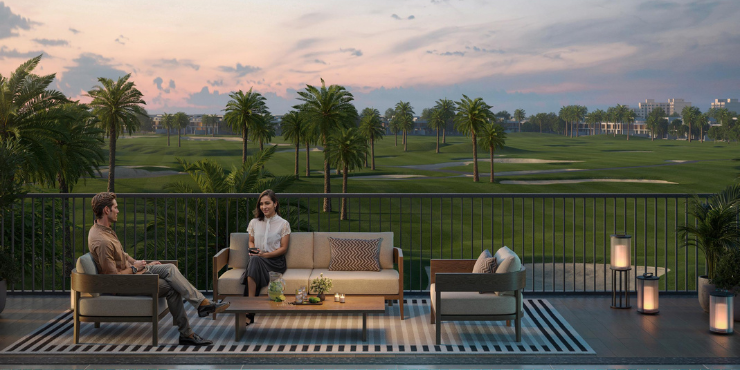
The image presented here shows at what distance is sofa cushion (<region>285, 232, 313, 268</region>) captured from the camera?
6.59 m

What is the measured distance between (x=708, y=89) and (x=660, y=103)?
44.2 ft

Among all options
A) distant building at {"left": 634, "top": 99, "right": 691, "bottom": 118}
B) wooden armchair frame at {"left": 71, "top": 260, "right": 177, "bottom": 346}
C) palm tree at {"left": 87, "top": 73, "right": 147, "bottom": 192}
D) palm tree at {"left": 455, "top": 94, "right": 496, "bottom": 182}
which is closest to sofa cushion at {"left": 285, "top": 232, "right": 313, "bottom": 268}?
wooden armchair frame at {"left": 71, "top": 260, "right": 177, "bottom": 346}

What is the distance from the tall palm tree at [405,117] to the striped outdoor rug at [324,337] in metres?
92.7

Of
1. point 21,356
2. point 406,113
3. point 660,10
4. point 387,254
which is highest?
point 660,10

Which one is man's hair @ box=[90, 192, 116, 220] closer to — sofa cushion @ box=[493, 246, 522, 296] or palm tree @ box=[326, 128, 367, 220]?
sofa cushion @ box=[493, 246, 522, 296]

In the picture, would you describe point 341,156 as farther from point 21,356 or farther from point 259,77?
point 259,77

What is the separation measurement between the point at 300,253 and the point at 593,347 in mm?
2947

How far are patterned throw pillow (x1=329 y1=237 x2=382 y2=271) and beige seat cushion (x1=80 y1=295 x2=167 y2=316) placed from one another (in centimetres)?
190

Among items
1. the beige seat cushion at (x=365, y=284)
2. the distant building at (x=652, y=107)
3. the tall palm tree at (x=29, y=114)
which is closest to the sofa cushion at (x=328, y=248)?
the beige seat cushion at (x=365, y=284)

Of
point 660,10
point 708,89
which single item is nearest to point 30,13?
point 660,10

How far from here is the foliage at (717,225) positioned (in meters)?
6.18

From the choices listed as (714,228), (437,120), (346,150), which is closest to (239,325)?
(714,228)

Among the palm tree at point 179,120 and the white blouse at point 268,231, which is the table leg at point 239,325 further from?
the palm tree at point 179,120

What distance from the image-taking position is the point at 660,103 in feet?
465
